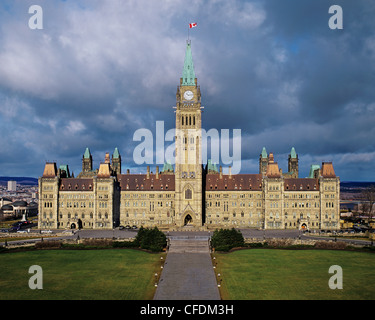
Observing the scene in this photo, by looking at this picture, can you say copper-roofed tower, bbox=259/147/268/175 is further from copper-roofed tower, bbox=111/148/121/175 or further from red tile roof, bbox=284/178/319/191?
copper-roofed tower, bbox=111/148/121/175

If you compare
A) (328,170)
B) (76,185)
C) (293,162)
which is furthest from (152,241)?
(293,162)

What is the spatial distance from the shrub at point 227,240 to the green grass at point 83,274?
1364 centimetres

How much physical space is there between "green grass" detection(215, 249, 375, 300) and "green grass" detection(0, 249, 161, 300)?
39.0 ft

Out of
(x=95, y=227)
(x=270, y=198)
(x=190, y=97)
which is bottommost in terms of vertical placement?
(x=95, y=227)

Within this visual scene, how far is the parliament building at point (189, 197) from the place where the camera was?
122438mm

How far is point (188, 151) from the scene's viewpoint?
4840 inches

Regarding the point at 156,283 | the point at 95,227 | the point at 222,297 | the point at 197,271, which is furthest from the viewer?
the point at 95,227

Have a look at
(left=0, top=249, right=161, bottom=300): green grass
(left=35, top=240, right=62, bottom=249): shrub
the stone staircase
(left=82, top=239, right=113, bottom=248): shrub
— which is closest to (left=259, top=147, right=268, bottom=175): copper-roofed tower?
the stone staircase

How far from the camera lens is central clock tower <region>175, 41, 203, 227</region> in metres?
122

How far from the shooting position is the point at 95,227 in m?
123

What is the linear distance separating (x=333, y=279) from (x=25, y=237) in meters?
74.6

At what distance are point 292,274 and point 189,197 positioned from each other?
6337 centimetres
